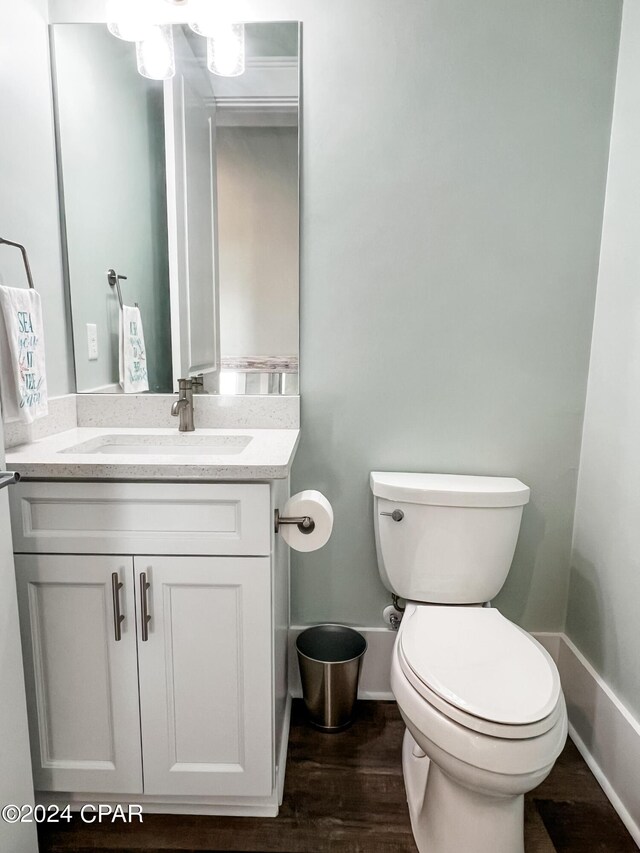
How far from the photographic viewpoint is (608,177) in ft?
4.83

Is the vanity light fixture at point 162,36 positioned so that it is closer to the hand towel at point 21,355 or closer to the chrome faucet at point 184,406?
the hand towel at point 21,355

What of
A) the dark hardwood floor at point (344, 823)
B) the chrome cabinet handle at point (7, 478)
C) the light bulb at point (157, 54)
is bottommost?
the dark hardwood floor at point (344, 823)

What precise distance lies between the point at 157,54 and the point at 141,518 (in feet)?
4.31

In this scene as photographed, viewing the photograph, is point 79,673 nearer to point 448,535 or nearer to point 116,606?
point 116,606

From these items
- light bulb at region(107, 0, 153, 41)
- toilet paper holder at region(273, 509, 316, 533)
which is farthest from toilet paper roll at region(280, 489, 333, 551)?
light bulb at region(107, 0, 153, 41)

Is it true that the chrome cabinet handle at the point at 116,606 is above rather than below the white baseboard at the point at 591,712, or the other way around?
above

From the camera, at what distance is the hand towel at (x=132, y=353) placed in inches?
62.0

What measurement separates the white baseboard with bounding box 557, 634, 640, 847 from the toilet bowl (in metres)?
0.36

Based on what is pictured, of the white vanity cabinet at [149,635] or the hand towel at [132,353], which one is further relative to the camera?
the hand towel at [132,353]

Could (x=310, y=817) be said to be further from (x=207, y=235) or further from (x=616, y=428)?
(x=207, y=235)

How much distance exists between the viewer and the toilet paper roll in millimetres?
1254

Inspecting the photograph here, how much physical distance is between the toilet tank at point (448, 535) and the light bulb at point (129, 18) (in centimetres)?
145
